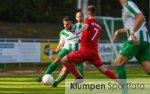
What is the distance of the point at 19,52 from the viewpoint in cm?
3062

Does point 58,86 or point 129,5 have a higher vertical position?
point 129,5

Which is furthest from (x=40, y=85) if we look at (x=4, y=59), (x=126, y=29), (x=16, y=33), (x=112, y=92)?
(x=16, y=33)

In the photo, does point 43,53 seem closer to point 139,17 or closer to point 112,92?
point 112,92

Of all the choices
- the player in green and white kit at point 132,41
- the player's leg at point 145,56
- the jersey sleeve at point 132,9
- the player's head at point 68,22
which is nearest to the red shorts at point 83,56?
the player's head at point 68,22

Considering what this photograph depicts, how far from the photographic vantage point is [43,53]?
31453mm

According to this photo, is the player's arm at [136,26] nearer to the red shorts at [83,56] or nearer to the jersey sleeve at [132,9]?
the jersey sleeve at [132,9]

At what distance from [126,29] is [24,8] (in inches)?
1597

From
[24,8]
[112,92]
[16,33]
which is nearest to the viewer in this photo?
[112,92]

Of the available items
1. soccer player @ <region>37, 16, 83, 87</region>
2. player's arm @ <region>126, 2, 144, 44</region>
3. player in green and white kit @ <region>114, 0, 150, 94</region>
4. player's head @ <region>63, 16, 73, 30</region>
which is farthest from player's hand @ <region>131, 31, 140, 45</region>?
soccer player @ <region>37, 16, 83, 87</region>

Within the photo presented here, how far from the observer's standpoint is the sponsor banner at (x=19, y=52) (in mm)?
30000

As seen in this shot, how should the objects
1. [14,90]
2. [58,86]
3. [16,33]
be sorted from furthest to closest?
[16,33] → [58,86] → [14,90]

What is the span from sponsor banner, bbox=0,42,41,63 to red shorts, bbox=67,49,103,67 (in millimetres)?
15500

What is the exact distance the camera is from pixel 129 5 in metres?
11.7

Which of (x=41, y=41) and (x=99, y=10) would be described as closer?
(x=41, y=41)
